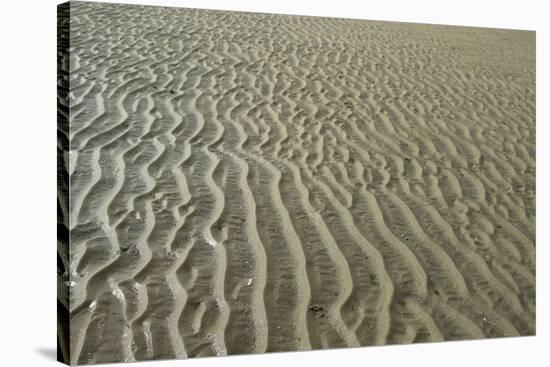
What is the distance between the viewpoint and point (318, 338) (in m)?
4.43

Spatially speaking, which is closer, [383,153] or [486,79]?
[383,153]

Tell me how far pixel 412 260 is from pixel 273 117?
1.20 m

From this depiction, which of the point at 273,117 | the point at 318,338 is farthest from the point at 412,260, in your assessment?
the point at 273,117

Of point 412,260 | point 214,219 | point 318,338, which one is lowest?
point 318,338

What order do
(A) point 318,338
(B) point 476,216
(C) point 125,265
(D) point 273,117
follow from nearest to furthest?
(C) point 125,265 → (A) point 318,338 → (D) point 273,117 → (B) point 476,216

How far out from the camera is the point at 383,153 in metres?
4.96

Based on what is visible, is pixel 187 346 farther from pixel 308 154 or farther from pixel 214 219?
pixel 308 154

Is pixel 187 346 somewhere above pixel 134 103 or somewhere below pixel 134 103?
below

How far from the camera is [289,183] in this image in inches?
184

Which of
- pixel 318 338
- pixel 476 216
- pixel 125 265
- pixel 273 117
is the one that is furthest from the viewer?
pixel 476 216

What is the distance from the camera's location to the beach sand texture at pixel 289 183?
4176mm

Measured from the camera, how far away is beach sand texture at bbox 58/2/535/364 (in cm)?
418

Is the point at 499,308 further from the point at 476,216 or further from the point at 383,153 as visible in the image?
the point at 383,153

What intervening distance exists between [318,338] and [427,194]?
3.96 ft
